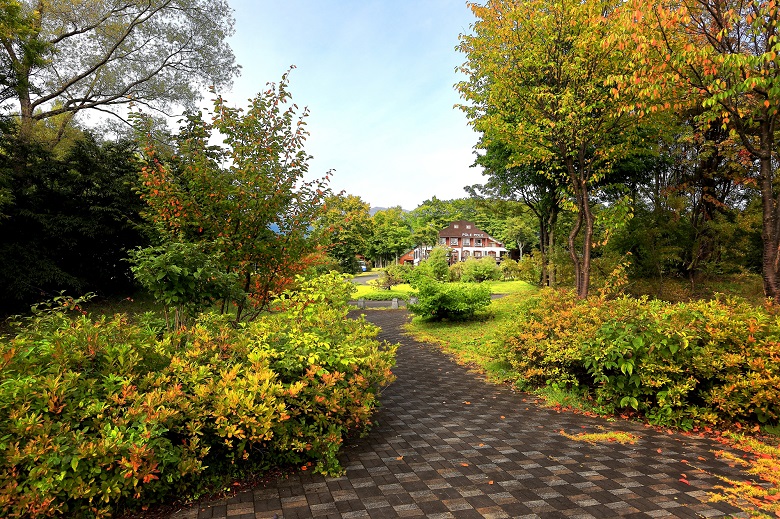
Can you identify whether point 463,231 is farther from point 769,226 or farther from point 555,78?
point 769,226

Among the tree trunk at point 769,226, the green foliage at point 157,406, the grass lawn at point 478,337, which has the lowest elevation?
the grass lawn at point 478,337

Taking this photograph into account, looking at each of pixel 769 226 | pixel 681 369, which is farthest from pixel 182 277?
pixel 769 226

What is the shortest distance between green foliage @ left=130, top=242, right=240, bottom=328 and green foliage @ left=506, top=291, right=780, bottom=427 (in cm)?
429

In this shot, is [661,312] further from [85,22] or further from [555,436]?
[85,22]

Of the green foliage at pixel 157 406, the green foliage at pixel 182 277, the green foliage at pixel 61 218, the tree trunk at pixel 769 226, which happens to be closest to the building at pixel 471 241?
the green foliage at pixel 61 218

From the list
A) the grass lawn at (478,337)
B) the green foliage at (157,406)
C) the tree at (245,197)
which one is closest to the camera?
the green foliage at (157,406)

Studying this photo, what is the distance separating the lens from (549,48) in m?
7.49

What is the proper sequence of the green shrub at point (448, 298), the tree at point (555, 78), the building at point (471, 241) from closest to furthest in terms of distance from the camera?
the tree at point (555, 78)
the green shrub at point (448, 298)
the building at point (471, 241)

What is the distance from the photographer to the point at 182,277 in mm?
3895

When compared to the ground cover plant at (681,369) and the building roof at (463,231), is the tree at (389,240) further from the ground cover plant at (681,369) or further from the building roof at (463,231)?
the ground cover plant at (681,369)

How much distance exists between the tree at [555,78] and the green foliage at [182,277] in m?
6.33

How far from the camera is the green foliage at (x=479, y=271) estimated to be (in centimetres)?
2706

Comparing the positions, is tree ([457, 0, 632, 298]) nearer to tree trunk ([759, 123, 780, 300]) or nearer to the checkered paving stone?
tree trunk ([759, 123, 780, 300])

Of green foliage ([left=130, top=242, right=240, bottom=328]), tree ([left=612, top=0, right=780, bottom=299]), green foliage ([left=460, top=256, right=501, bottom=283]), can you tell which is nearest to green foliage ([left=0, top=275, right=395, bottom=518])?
green foliage ([left=130, top=242, right=240, bottom=328])
